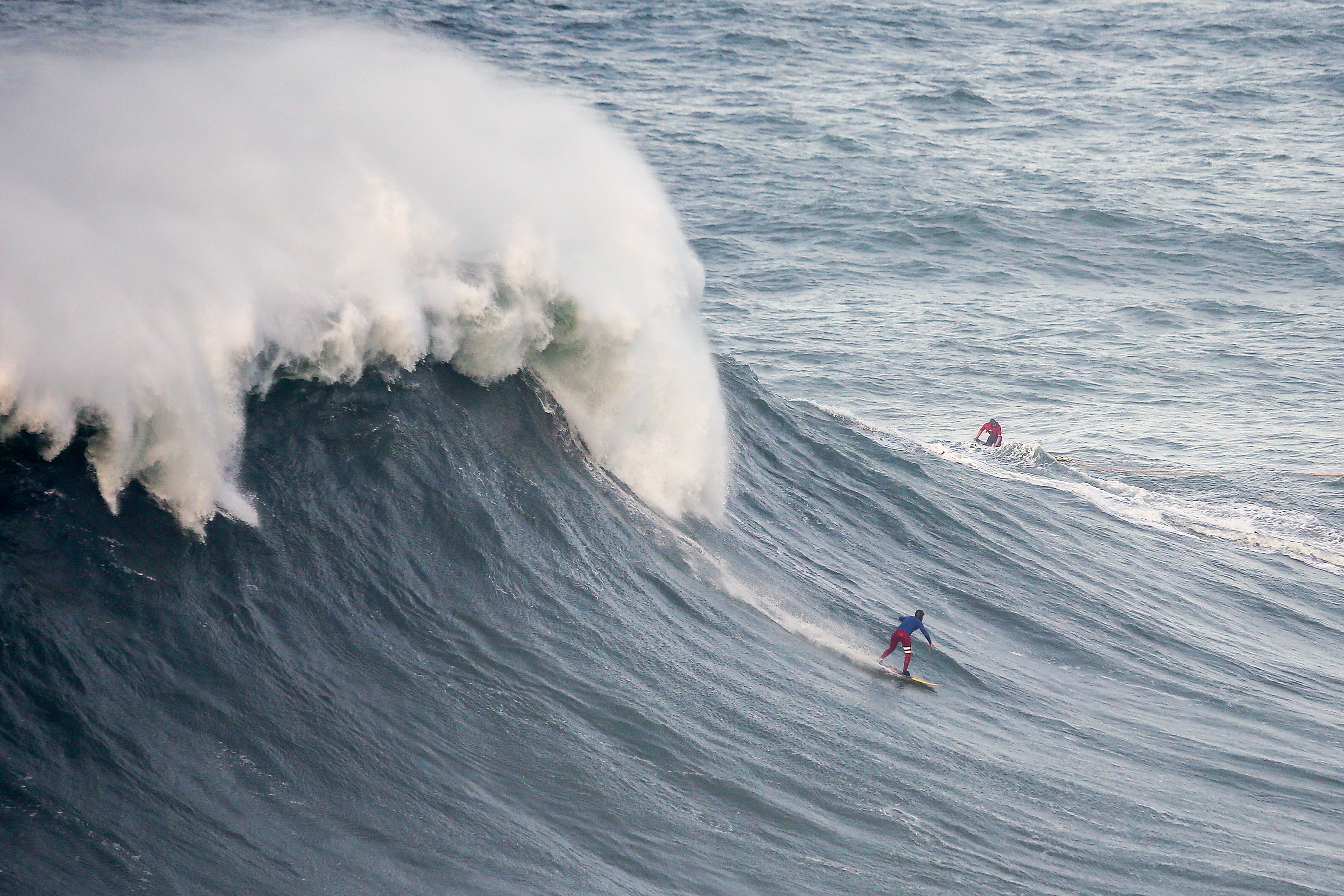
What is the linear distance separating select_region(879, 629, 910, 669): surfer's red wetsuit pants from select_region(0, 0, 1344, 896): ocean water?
1.01ft

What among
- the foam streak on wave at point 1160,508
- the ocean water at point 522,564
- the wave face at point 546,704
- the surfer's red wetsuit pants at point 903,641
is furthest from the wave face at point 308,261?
the foam streak on wave at point 1160,508

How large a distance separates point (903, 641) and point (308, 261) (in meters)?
5.90

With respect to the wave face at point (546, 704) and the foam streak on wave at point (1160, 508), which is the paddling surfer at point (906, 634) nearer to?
the wave face at point (546, 704)

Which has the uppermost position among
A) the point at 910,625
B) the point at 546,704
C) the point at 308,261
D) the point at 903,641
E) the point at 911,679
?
the point at 308,261

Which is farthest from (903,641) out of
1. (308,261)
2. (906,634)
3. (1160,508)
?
(1160,508)

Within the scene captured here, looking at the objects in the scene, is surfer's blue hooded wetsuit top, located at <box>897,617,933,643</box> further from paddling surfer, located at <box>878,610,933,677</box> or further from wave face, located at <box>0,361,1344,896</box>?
wave face, located at <box>0,361,1344,896</box>

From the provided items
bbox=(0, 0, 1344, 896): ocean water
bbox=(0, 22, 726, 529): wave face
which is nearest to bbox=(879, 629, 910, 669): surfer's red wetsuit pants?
bbox=(0, 0, 1344, 896): ocean water

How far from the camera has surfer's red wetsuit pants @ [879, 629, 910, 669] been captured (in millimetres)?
10070

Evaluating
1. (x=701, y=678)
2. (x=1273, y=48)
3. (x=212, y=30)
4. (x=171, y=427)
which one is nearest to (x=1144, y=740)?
(x=701, y=678)

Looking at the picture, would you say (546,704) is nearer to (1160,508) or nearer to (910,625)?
(910,625)

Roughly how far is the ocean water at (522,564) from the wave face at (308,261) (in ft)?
0.13

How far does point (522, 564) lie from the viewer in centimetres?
930

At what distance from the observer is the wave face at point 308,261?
25.6 feet

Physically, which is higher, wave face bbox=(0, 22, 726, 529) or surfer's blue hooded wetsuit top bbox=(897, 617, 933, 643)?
wave face bbox=(0, 22, 726, 529)
